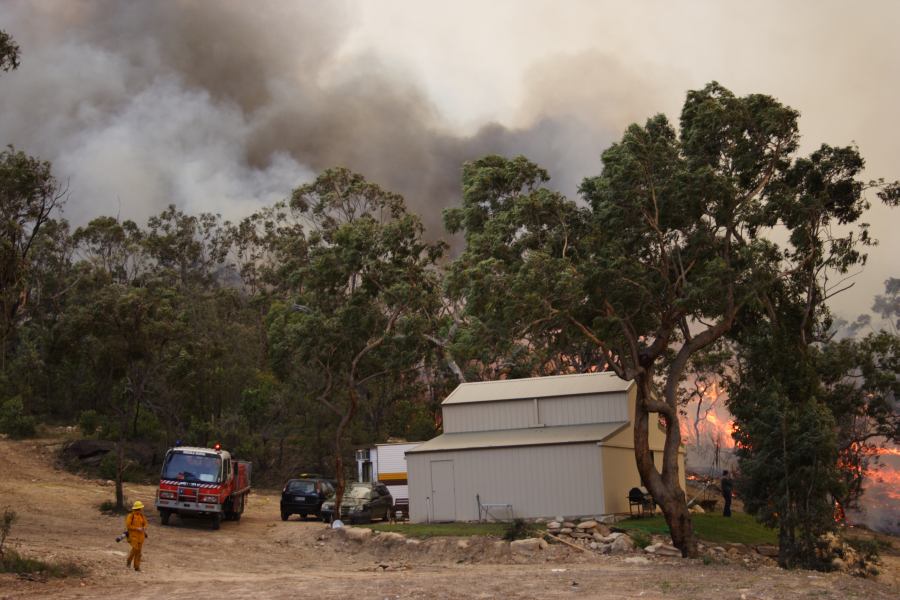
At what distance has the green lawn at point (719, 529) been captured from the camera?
3219 centimetres

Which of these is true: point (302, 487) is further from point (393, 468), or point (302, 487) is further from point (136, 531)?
point (136, 531)

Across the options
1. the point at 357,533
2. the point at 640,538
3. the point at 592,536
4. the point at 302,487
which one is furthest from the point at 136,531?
the point at 302,487

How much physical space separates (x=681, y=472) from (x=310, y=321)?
1952 centimetres

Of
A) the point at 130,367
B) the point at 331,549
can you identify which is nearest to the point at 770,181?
the point at 331,549

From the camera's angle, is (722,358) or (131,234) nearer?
(722,358)

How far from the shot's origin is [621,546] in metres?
28.6

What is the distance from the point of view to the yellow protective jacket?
70.2 feet

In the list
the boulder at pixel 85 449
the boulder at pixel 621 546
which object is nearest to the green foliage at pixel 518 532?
the boulder at pixel 621 546

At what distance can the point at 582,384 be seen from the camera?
39531 millimetres

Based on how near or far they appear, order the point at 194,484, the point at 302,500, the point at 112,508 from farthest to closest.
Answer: the point at 302,500 → the point at 112,508 → the point at 194,484

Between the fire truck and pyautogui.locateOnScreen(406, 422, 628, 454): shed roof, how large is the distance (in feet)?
25.9

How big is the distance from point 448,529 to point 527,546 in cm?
434

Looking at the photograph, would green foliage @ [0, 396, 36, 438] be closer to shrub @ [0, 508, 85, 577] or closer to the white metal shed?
the white metal shed

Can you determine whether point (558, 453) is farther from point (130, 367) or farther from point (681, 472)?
point (130, 367)
